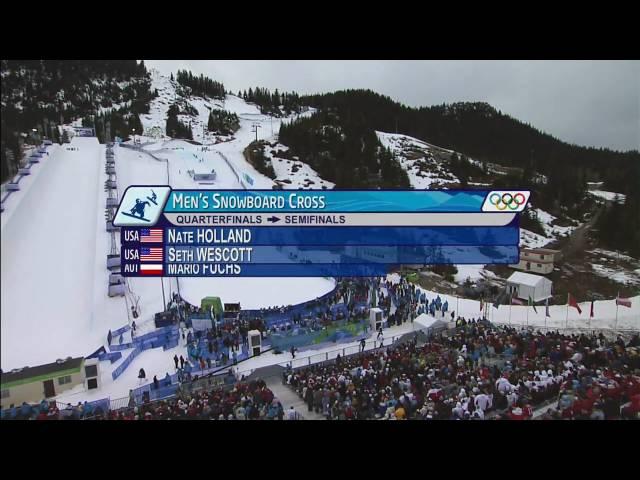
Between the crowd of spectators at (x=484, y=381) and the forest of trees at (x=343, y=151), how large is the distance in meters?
3.07

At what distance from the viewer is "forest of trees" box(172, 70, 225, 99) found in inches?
289

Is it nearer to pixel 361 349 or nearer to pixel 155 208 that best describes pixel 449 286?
pixel 361 349

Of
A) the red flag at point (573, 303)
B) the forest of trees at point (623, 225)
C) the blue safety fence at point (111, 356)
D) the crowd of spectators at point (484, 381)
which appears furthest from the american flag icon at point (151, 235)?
the red flag at point (573, 303)

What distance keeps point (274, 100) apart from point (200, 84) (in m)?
1.46

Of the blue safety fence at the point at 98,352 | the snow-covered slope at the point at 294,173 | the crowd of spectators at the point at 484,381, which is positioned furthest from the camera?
the snow-covered slope at the point at 294,173

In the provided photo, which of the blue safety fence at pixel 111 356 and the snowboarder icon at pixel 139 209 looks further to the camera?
the blue safety fence at pixel 111 356

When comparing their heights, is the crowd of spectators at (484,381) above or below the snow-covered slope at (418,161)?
below

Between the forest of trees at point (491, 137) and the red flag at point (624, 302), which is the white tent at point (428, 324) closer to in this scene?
the red flag at point (624, 302)

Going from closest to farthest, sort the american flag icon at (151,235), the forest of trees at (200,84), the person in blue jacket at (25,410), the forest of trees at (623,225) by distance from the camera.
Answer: the person in blue jacket at (25,410)
the american flag icon at (151,235)
the forest of trees at (200,84)
the forest of trees at (623,225)

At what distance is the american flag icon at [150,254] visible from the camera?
6078 mm

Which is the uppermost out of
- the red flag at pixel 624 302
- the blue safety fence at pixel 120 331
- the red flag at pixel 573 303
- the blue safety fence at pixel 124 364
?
the red flag at pixel 624 302

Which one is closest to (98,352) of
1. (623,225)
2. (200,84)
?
(200,84)

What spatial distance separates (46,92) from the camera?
5980mm

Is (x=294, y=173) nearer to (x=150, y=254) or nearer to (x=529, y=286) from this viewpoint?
(x=150, y=254)
